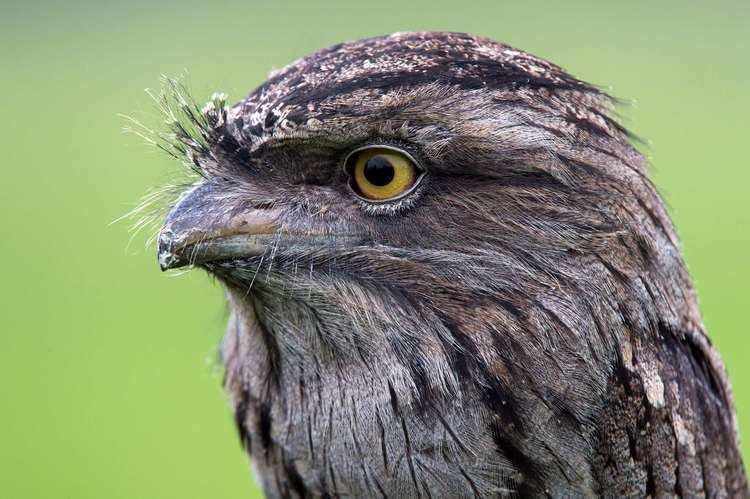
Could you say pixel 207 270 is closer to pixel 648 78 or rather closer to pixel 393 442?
pixel 393 442

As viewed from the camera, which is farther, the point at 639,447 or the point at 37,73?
the point at 37,73

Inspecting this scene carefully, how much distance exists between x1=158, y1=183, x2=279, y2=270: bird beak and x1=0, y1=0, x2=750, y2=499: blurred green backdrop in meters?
0.64

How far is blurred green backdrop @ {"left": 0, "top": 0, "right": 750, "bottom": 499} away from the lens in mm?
9291

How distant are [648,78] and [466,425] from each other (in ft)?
48.7

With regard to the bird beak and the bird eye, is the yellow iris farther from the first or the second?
the bird beak

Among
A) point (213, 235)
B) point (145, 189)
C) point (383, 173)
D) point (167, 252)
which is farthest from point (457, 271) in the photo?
point (145, 189)

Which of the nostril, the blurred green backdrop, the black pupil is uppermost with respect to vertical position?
the blurred green backdrop

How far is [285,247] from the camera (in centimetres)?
312

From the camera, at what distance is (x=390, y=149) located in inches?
119

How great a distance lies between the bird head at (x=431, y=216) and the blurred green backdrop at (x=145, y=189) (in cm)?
71

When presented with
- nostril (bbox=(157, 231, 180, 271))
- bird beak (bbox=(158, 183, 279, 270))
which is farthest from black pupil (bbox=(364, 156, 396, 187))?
nostril (bbox=(157, 231, 180, 271))

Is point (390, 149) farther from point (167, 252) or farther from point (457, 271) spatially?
point (167, 252)

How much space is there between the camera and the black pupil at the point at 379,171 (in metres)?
3.04

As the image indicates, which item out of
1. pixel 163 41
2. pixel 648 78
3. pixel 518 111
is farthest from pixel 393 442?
pixel 163 41
